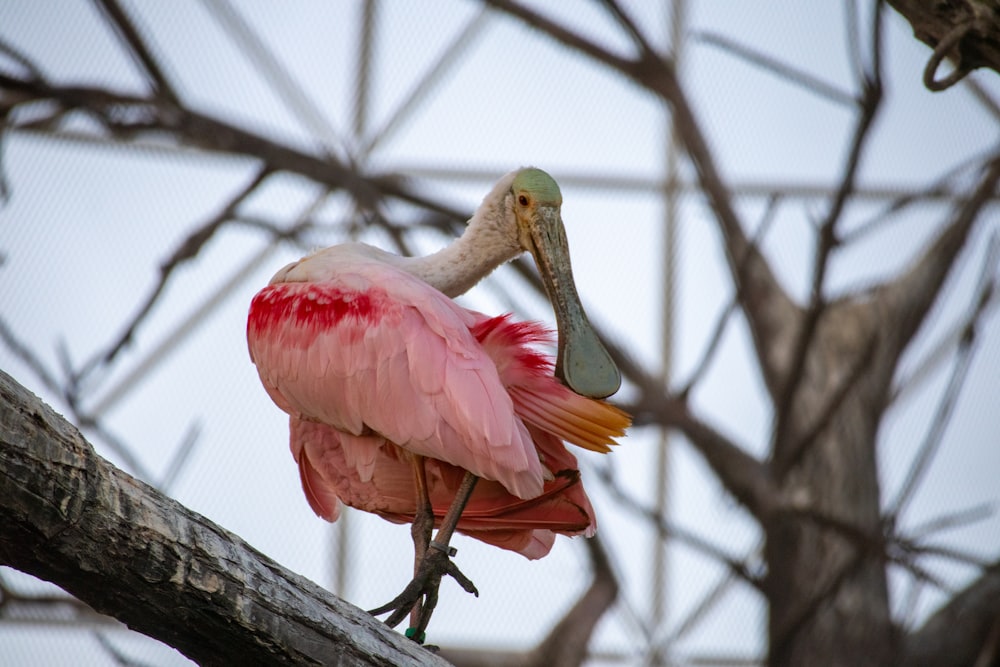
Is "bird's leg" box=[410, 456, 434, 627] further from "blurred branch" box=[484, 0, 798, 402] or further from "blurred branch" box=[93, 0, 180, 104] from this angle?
"blurred branch" box=[93, 0, 180, 104]

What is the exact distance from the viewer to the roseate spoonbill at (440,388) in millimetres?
2252

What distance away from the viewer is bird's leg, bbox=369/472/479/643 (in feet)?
7.68

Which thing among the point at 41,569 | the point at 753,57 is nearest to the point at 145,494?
the point at 41,569

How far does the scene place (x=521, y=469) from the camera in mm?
2160

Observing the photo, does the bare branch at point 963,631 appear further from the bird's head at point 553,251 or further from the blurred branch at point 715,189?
the bird's head at point 553,251

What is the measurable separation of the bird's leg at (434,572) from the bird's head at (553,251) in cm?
29

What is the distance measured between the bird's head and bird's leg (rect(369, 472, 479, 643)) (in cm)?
29

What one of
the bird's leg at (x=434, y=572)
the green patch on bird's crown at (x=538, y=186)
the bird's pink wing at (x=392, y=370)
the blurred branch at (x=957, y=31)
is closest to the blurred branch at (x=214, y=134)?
the green patch on bird's crown at (x=538, y=186)

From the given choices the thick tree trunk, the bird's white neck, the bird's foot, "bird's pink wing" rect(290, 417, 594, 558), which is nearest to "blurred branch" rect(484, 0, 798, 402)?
the thick tree trunk

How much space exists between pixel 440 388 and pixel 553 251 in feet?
1.51

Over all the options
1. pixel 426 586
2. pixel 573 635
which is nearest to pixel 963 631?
pixel 573 635

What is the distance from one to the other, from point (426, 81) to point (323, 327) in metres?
2.83

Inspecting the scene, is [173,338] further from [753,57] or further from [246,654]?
[246,654]

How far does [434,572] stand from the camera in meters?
2.36
